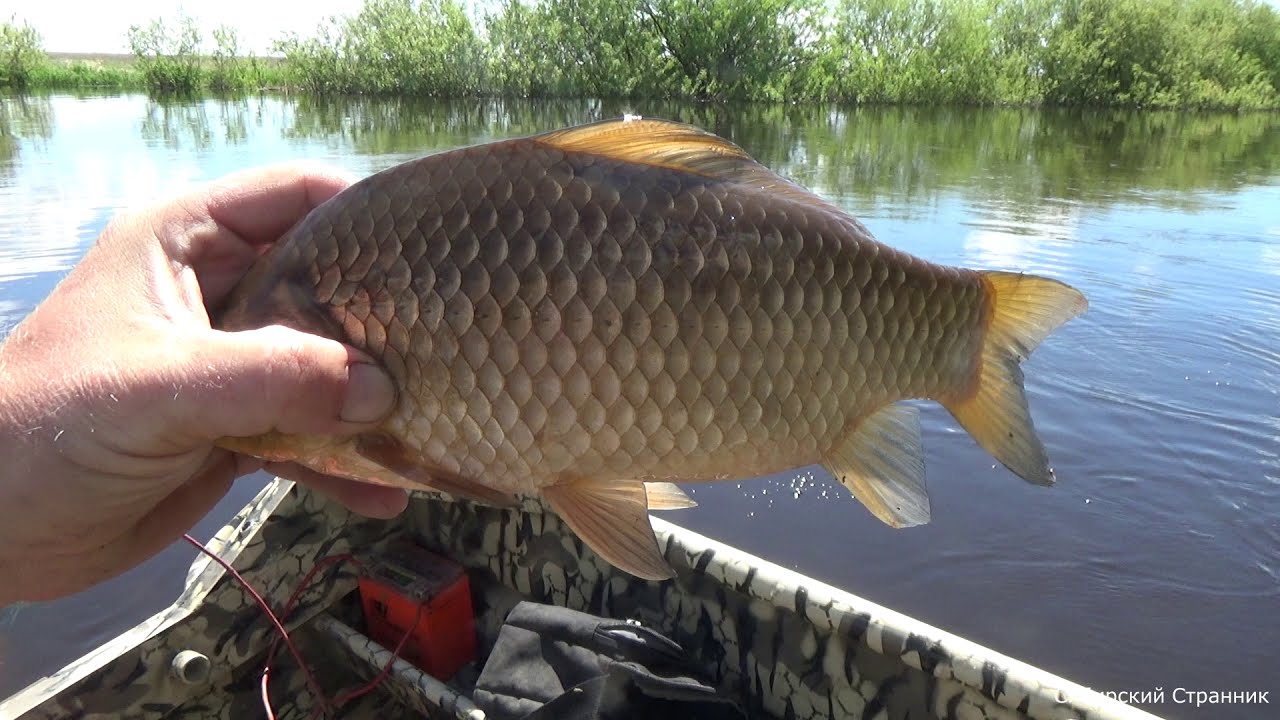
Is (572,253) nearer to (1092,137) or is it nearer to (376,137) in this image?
(376,137)

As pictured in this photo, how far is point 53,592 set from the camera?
4.20ft

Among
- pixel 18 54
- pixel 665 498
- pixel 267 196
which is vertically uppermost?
pixel 18 54

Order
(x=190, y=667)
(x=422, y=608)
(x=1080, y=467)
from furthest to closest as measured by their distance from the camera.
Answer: (x=1080, y=467) → (x=422, y=608) → (x=190, y=667)

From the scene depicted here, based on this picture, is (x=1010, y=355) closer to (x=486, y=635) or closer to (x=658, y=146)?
(x=658, y=146)

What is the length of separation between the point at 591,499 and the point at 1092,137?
75.6 feet

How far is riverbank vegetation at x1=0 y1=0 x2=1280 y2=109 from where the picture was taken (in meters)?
33.1

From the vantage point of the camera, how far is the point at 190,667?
2.13 metres

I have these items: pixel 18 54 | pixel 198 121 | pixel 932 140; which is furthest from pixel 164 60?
pixel 932 140

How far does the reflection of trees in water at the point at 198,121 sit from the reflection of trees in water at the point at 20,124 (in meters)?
1.90

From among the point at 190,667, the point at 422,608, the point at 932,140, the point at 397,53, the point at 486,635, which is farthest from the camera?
the point at 397,53

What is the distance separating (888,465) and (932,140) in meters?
19.0

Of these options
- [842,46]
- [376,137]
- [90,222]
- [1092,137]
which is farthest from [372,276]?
[842,46]

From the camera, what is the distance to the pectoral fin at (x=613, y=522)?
1114mm

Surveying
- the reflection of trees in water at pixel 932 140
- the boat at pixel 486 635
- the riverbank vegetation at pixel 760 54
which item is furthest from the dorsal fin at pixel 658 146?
the riverbank vegetation at pixel 760 54
